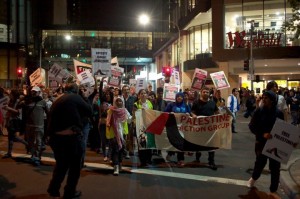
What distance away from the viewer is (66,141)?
6766 millimetres

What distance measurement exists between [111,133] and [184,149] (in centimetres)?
180

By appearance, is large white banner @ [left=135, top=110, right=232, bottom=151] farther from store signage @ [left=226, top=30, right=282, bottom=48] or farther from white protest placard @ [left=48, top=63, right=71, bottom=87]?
store signage @ [left=226, top=30, right=282, bottom=48]

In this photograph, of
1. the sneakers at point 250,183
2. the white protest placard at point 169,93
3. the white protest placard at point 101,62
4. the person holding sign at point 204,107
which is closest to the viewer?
the sneakers at point 250,183

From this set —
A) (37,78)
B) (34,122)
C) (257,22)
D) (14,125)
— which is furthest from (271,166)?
(257,22)

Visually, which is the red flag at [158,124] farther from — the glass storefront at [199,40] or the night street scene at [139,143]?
the glass storefront at [199,40]

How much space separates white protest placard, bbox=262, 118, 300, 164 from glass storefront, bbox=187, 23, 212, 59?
30.3 meters

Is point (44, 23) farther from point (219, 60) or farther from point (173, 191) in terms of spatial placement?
point (173, 191)

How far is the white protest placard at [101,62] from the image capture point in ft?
52.7

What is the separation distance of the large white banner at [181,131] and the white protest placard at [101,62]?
20.4 feet

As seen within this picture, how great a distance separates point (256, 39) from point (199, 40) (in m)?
6.94

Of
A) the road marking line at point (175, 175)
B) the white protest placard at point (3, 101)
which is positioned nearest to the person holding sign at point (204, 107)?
the road marking line at point (175, 175)

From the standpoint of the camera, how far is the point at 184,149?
10.0 meters

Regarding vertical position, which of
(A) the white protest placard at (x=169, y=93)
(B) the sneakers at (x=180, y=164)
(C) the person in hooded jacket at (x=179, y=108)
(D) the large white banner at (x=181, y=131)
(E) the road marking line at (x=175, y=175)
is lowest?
(E) the road marking line at (x=175, y=175)

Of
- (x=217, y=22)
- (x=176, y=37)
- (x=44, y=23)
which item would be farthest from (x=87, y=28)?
(x=217, y=22)
